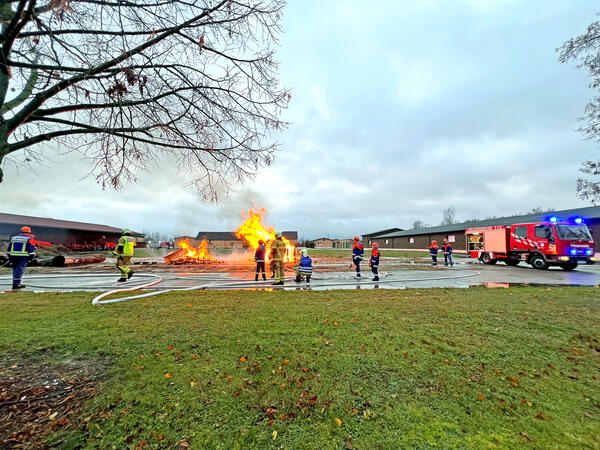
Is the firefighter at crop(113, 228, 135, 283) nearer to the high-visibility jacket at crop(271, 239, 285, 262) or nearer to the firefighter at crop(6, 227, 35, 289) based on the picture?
the firefighter at crop(6, 227, 35, 289)

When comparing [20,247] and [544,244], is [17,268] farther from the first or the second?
[544,244]

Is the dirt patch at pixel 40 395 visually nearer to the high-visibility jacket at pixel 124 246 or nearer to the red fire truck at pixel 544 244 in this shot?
the high-visibility jacket at pixel 124 246

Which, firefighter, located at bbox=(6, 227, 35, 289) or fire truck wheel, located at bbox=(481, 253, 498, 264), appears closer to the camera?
firefighter, located at bbox=(6, 227, 35, 289)

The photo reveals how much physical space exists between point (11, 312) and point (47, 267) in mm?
18088

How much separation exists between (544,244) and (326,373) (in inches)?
757

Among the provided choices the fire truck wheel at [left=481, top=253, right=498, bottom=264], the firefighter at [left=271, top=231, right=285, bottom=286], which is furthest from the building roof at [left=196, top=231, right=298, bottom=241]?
the firefighter at [left=271, top=231, right=285, bottom=286]

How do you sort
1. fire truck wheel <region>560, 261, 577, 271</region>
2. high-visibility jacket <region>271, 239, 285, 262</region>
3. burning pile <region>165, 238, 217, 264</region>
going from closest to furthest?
high-visibility jacket <region>271, 239, 285, 262</region>, fire truck wheel <region>560, 261, 577, 271</region>, burning pile <region>165, 238, 217, 264</region>

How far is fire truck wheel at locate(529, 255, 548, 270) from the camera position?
52.1ft

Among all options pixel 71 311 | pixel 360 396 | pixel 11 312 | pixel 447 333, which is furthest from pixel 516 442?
pixel 11 312

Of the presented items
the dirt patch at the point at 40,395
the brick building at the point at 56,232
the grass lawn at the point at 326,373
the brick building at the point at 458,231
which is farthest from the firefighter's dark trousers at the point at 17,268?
the brick building at the point at 56,232

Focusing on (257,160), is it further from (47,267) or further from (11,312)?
(47,267)

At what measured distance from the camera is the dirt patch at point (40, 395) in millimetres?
2224

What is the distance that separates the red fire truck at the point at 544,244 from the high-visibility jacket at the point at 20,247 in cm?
2531

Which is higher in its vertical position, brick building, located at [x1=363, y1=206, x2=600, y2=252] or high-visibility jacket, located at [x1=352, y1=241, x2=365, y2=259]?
brick building, located at [x1=363, y1=206, x2=600, y2=252]
